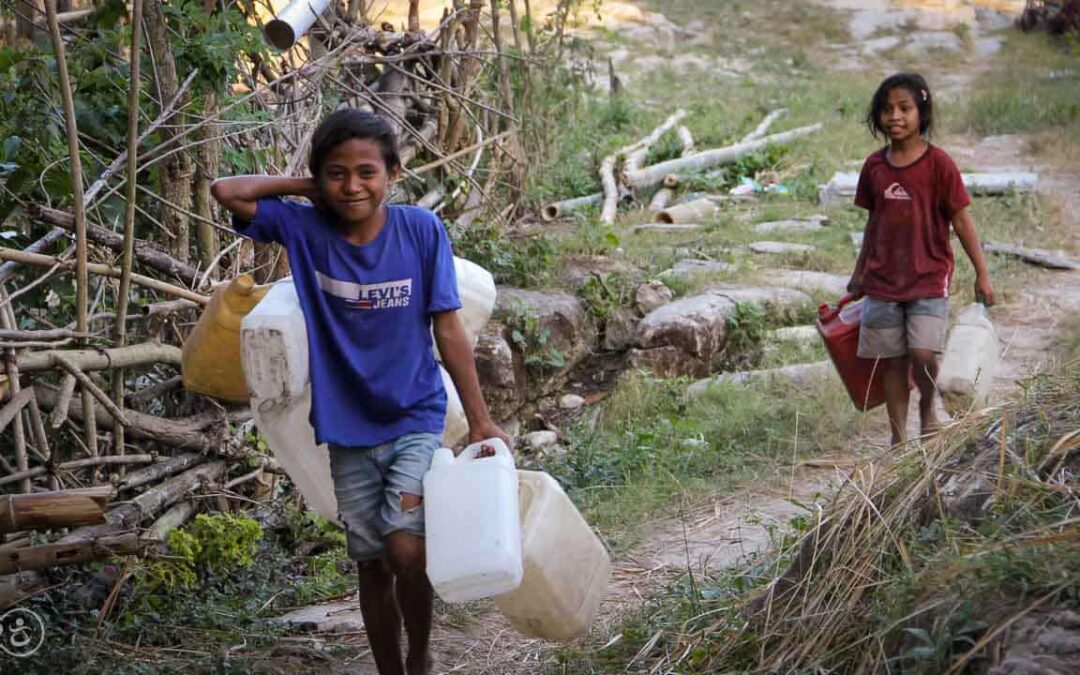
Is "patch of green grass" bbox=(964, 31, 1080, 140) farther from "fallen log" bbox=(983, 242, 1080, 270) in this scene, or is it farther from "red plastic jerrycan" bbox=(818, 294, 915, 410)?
"red plastic jerrycan" bbox=(818, 294, 915, 410)

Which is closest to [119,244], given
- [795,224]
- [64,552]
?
[64,552]

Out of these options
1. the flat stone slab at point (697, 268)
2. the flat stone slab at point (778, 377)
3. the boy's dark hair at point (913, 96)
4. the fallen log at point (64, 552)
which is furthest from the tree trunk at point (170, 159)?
the flat stone slab at point (697, 268)

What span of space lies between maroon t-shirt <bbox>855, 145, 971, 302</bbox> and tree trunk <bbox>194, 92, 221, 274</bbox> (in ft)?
7.69

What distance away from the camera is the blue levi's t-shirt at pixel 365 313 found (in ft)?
9.39

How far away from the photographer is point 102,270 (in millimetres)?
3854

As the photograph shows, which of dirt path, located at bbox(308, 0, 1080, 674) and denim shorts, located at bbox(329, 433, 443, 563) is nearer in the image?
denim shorts, located at bbox(329, 433, 443, 563)

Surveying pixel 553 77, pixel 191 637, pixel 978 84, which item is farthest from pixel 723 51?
pixel 191 637

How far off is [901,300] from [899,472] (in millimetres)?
1692

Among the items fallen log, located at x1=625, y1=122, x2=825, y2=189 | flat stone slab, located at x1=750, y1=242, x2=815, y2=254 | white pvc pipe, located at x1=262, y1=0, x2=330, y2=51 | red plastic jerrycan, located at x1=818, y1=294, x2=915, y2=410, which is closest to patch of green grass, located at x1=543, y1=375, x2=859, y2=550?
red plastic jerrycan, located at x1=818, y1=294, x2=915, y2=410

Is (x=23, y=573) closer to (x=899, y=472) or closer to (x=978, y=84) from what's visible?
(x=899, y=472)

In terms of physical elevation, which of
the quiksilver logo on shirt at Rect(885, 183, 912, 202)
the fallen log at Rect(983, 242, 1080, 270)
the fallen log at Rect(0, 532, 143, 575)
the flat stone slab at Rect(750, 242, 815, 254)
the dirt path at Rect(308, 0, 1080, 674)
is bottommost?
the dirt path at Rect(308, 0, 1080, 674)

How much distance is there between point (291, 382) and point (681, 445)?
2742 mm

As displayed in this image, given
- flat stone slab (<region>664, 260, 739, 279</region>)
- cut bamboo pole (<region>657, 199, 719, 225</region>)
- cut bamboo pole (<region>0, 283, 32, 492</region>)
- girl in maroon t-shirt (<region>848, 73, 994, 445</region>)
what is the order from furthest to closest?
cut bamboo pole (<region>657, 199, 719, 225</region>) → flat stone slab (<region>664, 260, 739, 279</region>) → girl in maroon t-shirt (<region>848, 73, 994, 445</region>) → cut bamboo pole (<region>0, 283, 32, 492</region>)

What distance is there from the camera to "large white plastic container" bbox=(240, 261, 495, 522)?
9.33 ft
